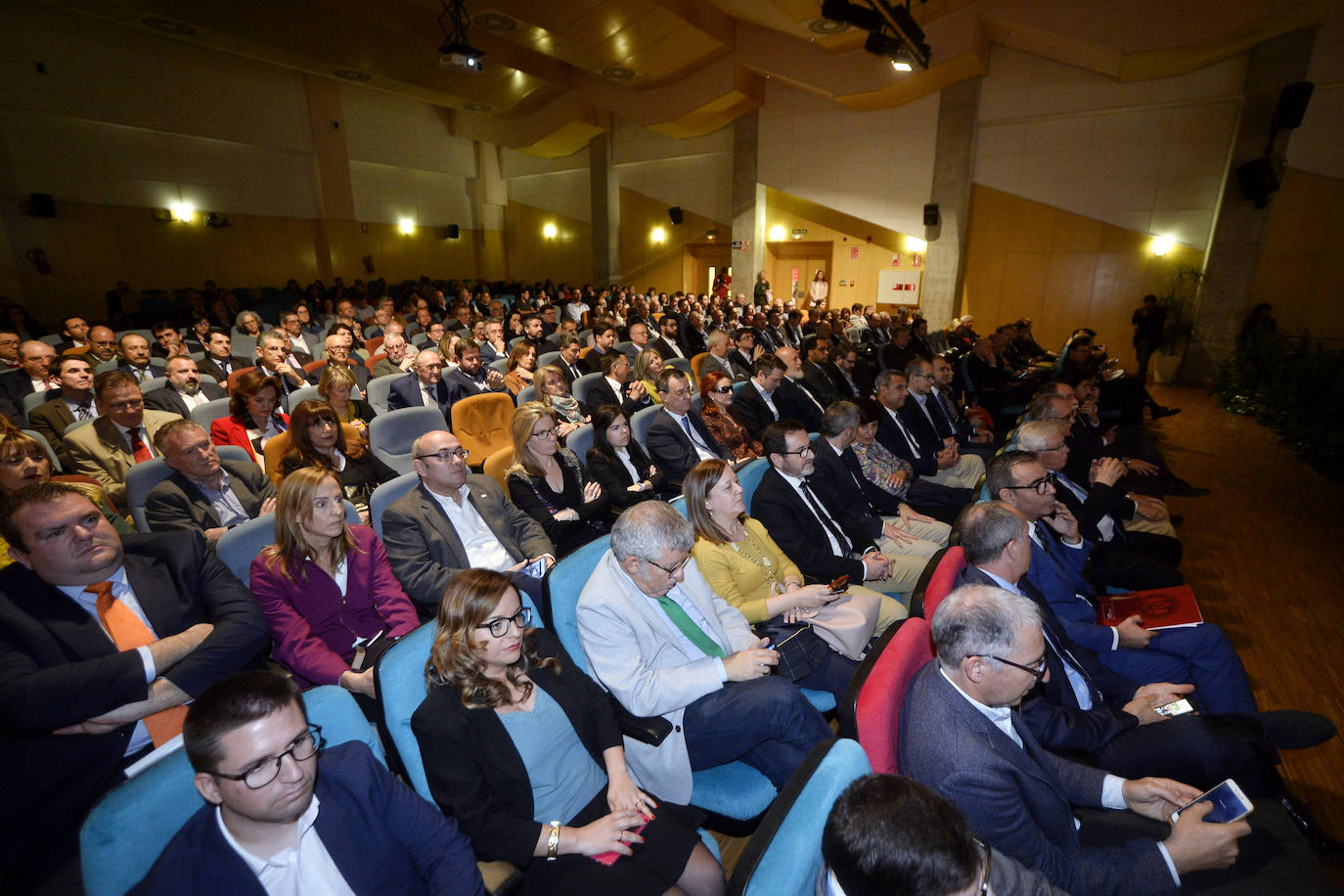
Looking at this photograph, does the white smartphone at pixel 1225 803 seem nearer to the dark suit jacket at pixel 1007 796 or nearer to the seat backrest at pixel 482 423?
the dark suit jacket at pixel 1007 796

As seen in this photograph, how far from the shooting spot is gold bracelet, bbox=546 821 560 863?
149 centimetres

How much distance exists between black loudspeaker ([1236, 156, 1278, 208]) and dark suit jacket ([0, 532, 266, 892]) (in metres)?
12.9

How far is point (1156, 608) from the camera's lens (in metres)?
2.46

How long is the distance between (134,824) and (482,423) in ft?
11.0

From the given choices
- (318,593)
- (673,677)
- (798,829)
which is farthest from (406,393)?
(798,829)

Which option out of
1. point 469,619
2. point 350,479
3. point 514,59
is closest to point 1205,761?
point 469,619

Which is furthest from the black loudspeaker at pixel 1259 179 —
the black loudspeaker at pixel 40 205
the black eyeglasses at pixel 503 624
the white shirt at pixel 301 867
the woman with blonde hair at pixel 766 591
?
the black loudspeaker at pixel 40 205

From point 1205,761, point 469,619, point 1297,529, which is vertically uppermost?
point 469,619

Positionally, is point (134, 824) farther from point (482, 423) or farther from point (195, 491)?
point (482, 423)

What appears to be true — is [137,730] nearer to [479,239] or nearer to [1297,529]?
[1297,529]

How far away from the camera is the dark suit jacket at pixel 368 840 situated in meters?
1.19

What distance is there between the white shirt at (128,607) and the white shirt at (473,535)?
42.6 inches

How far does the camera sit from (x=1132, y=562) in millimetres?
2977

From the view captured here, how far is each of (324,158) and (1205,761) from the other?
56.3ft
